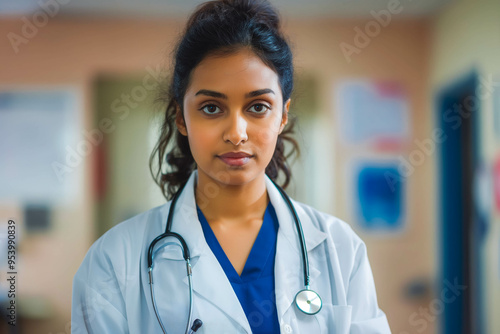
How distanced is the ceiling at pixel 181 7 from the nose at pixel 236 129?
196cm

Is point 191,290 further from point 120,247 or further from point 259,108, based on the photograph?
point 259,108

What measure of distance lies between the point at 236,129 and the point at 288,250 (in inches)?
12.2

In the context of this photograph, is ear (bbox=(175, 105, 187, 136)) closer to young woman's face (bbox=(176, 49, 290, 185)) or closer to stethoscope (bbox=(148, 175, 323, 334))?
young woman's face (bbox=(176, 49, 290, 185))

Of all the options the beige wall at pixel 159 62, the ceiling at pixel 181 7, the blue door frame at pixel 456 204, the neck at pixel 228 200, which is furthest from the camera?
the beige wall at pixel 159 62

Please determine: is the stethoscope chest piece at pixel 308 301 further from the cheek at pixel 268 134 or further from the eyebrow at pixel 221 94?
the eyebrow at pixel 221 94

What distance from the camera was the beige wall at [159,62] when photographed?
286 centimetres

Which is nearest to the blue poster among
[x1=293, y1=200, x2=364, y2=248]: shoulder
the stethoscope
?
[x1=293, y1=200, x2=364, y2=248]: shoulder

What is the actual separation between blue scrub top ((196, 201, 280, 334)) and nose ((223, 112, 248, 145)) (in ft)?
0.77

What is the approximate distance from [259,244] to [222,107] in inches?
12.7

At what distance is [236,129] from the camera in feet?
2.94

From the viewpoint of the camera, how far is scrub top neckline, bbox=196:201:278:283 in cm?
96

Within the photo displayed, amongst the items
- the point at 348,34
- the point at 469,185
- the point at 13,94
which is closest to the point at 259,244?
the point at 469,185

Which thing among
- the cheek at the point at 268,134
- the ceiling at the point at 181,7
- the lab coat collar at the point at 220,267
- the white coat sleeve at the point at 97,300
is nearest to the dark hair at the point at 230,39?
the cheek at the point at 268,134

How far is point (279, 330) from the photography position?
0.90 meters
